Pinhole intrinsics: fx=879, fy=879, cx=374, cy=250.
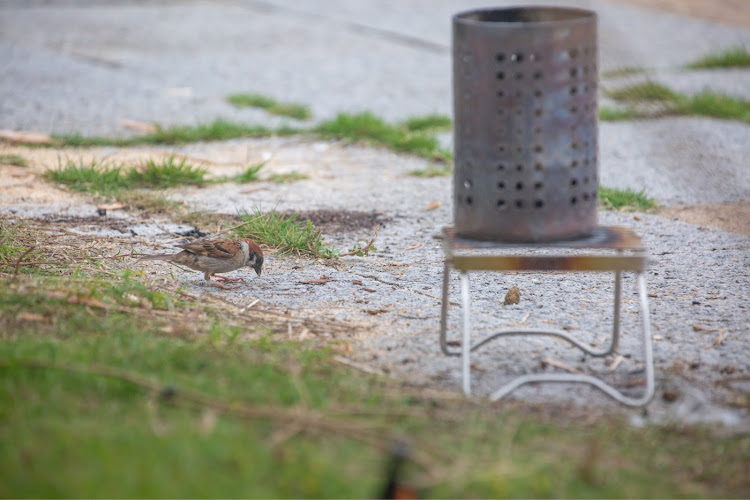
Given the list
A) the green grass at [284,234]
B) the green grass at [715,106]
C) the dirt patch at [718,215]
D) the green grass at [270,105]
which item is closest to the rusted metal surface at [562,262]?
the green grass at [284,234]

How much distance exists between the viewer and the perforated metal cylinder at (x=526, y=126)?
3.72 m

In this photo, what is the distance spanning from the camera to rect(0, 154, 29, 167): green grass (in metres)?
7.54

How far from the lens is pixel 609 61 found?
12188 mm

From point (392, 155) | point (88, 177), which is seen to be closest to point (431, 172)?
point (392, 155)

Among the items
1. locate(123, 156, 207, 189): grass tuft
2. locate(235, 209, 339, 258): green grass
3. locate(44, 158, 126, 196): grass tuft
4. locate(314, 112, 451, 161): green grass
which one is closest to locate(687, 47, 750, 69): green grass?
locate(314, 112, 451, 161): green grass

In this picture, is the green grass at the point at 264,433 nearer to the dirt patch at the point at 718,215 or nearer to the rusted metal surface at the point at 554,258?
the rusted metal surface at the point at 554,258

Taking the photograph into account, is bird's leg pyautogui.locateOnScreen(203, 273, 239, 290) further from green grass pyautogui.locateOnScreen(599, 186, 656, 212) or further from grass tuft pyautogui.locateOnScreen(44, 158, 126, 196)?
green grass pyautogui.locateOnScreen(599, 186, 656, 212)

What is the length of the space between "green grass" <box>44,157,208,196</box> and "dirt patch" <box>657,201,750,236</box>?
12.7ft

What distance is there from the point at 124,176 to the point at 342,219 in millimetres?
1983

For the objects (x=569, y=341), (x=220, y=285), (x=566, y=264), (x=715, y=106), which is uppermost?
(x=715, y=106)

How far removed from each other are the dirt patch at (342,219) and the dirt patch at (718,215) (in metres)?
2.23

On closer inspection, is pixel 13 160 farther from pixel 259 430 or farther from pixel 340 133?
pixel 259 430

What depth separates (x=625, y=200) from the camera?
7020 mm

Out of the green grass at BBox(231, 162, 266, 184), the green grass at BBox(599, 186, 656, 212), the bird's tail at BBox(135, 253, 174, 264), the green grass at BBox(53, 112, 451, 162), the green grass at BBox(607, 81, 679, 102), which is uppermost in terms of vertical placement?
the green grass at BBox(607, 81, 679, 102)
